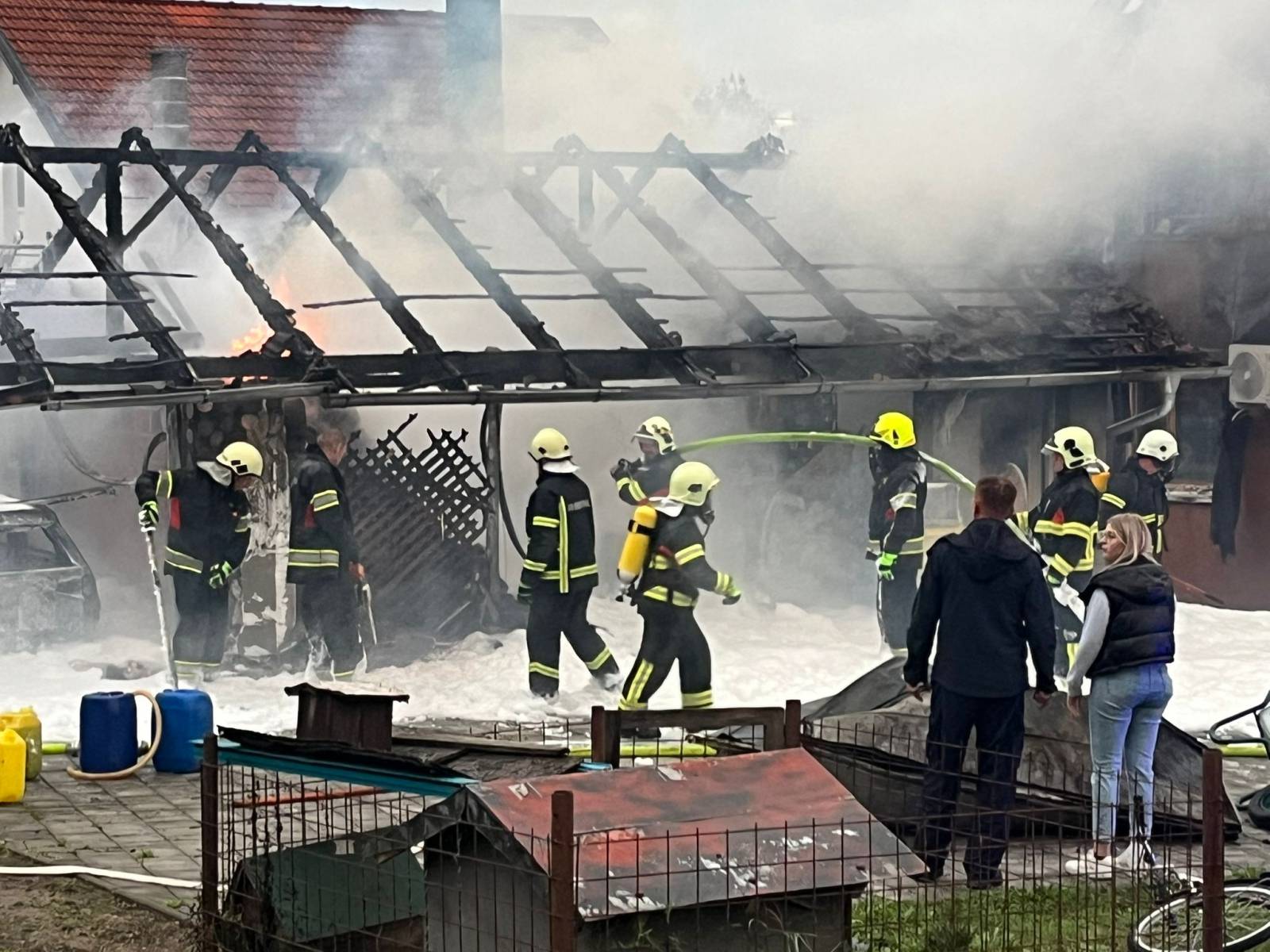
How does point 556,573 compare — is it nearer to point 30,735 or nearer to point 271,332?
point 30,735

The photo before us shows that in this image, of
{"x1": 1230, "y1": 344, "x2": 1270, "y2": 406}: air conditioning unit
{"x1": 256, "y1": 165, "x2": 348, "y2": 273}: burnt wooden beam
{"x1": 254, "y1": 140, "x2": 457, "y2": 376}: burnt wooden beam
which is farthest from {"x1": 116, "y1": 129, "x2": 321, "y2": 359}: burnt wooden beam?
{"x1": 1230, "y1": 344, "x2": 1270, "y2": 406}: air conditioning unit

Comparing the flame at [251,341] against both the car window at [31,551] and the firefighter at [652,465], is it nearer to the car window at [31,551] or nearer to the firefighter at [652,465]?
the car window at [31,551]

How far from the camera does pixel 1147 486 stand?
45.4 feet

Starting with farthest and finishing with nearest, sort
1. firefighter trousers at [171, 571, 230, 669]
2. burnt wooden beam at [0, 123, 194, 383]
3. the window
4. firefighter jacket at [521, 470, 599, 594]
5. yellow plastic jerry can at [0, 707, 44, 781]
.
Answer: the window < burnt wooden beam at [0, 123, 194, 383] < firefighter trousers at [171, 571, 230, 669] < firefighter jacket at [521, 470, 599, 594] < yellow plastic jerry can at [0, 707, 44, 781]

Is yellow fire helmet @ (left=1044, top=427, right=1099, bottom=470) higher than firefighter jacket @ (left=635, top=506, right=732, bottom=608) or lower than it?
higher

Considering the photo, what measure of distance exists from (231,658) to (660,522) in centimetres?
330

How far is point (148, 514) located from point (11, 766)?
3.41 meters

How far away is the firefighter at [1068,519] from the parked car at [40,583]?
246 inches

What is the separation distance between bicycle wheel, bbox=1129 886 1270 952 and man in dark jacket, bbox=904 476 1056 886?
66.3 inches

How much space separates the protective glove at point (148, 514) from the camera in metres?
13.1

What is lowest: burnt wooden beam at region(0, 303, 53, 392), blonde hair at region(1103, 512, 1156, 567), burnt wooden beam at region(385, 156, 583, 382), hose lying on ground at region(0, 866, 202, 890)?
hose lying on ground at region(0, 866, 202, 890)

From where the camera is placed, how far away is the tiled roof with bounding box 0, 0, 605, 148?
63.2 feet

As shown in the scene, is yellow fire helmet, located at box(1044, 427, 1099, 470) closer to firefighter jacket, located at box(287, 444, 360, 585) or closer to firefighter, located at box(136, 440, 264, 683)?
firefighter jacket, located at box(287, 444, 360, 585)

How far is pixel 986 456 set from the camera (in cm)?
1556
